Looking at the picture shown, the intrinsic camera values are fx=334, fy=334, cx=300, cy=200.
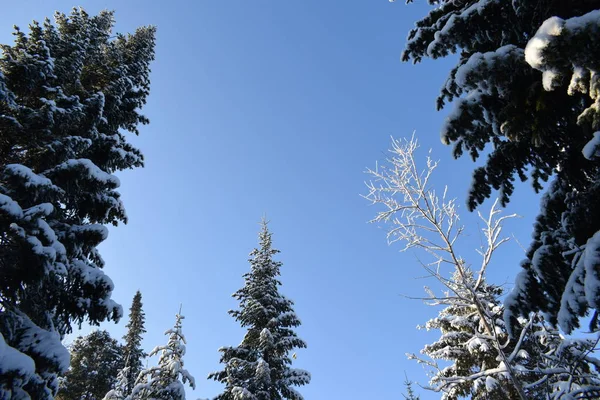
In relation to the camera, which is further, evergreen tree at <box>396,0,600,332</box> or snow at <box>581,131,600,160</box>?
evergreen tree at <box>396,0,600,332</box>

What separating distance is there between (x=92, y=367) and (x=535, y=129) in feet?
97.1

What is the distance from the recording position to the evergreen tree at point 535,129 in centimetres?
356

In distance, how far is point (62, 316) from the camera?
8.88m

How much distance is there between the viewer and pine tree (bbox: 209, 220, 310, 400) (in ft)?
49.6

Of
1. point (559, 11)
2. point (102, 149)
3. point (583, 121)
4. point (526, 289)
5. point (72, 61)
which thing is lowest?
point (526, 289)

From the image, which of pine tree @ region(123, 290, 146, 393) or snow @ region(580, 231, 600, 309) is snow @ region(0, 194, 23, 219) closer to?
snow @ region(580, 231, 600, 309)

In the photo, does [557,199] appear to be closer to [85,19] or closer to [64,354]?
[64,354]

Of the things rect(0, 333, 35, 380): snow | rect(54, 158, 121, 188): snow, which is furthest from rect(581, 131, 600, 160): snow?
rect(54, 158, 121, 188): snow

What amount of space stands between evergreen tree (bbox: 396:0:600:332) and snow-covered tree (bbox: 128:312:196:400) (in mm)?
14949

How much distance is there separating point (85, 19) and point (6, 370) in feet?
40.0

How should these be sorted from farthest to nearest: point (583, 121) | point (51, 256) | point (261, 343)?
1. point (261, 343)
2. point (51, 256)
3. point (583, 121)

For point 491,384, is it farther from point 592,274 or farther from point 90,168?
point 90,168

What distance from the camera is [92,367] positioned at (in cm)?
2391

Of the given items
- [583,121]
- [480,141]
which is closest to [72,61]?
[480,141]
